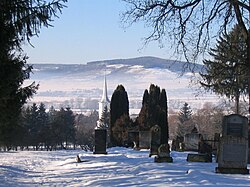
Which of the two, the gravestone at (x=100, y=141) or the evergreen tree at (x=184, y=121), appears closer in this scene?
the gravestone at (x=100, y=141)

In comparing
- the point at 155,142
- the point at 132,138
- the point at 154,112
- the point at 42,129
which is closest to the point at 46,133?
the point at 42,129

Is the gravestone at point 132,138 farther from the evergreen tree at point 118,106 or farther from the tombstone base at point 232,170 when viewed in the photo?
the tombstone base at point 232,170

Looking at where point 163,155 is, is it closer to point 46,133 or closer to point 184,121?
point 46,133

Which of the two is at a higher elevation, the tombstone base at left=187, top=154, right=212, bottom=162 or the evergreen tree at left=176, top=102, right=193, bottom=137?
the evergreen tree at left=176, top=102, right=193, bottom=137

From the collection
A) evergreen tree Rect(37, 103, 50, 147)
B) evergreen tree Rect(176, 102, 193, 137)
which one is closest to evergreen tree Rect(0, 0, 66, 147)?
evergreen tree Rect(37, 103, 50, 147)

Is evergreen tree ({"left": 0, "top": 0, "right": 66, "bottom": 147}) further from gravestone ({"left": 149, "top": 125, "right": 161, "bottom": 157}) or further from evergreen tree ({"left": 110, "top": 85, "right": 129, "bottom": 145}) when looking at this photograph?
evergreen tree ({"left": 110, "top": 85, "right": 129, "bottom": 145})

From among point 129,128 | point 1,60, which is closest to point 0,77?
point 1,60

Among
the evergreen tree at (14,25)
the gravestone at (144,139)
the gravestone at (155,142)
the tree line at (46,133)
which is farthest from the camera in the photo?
the tree line at (46,133)

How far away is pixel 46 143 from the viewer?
67.6 meters

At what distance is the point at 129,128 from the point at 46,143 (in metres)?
31.5

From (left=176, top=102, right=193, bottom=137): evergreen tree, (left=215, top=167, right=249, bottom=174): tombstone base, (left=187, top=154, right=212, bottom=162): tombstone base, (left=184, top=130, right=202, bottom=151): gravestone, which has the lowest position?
(left=215, top=167, right=249, bottom=174): tombstone base

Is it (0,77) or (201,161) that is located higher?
(0,77)

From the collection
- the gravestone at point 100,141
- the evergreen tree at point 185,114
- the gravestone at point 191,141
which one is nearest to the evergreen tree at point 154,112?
the gravestone at point 191,141

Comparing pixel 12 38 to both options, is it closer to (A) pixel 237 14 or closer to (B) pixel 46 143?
(A) pixel 237 14
